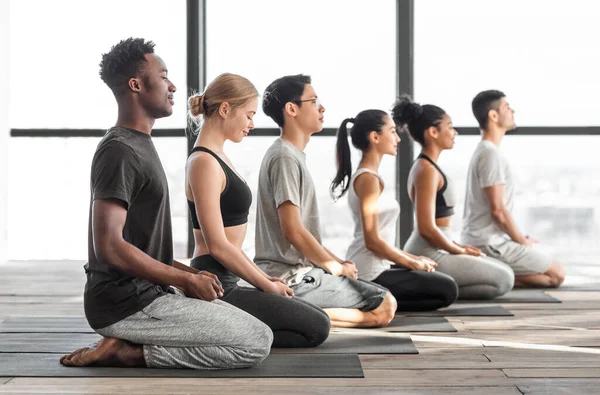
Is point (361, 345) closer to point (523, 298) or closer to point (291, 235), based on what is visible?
point (291, 235)

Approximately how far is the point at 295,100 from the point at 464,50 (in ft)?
9.21

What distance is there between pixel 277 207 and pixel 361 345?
0.64 metres

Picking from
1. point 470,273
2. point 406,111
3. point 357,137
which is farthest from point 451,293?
point 406,111

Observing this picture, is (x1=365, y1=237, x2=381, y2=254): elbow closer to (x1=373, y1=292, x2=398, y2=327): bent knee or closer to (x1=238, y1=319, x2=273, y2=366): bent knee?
(x1=373, y1=292, x2=398, y2=327): bent knee

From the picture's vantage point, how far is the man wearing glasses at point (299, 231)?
3176 millimetres

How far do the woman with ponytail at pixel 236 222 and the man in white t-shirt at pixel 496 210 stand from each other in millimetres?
1968

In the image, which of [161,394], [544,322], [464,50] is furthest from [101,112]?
[161,394]

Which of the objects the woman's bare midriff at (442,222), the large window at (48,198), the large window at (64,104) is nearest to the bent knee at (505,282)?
the woman's bare midriff at (442,222)

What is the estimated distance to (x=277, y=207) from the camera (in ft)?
10.5

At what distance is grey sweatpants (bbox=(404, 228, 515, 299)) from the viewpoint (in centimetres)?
409

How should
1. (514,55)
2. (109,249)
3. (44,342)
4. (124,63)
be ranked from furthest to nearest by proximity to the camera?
(514,55) < (44,342) < (124,63) < (109,249)

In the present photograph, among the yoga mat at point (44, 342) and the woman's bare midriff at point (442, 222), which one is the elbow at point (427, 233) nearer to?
the woman's bare midriff at point (442, 222)

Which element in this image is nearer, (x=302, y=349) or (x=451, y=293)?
(x=302, y=349)

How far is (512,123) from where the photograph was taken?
4.72m
